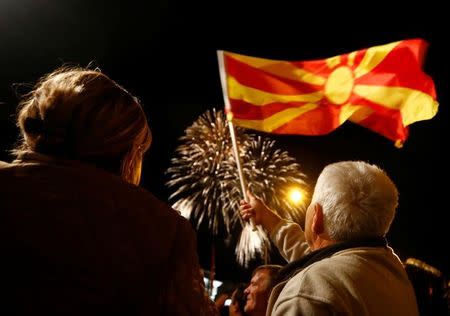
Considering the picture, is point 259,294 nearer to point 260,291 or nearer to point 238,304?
point 260,291

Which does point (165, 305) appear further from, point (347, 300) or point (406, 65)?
point (406, 65)

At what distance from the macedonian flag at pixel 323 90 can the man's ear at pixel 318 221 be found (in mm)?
3069

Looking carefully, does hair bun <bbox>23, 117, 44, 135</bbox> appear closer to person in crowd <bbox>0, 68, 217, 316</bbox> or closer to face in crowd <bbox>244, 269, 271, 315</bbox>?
person in crowd <bbox>0, 68, 217, 316</bbox>

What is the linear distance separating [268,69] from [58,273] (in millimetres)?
4859

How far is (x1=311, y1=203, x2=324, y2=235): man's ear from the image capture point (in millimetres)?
2453

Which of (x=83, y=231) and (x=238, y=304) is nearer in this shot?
(x=83, y=231)

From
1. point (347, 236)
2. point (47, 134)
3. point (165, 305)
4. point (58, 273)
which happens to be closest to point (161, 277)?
point (165, 305)

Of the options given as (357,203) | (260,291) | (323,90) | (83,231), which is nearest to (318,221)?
(357,203)

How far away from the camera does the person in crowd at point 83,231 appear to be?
1257 millimetres

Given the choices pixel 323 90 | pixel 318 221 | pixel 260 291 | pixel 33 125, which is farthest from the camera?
pixel 323 90

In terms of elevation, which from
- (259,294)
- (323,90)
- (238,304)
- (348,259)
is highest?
(323,90)

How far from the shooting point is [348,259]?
216cm

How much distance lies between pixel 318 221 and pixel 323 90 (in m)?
3.54

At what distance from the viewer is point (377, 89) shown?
5.42m
